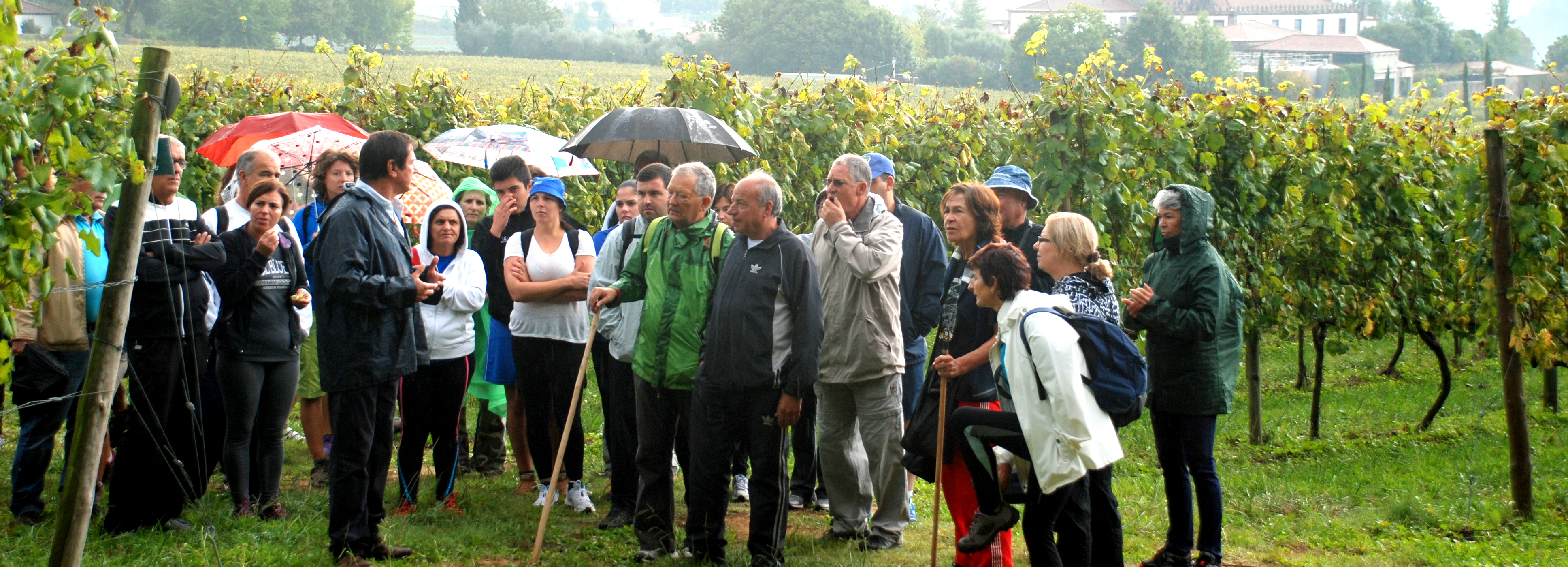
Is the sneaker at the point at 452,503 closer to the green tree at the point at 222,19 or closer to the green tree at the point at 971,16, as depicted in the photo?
the green tree at the point at 222,19

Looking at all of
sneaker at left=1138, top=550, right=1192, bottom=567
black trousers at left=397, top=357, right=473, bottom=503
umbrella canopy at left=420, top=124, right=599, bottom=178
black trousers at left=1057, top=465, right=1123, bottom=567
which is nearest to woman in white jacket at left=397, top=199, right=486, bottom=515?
black trousers at left=397, top=357, right=473, bottom=503

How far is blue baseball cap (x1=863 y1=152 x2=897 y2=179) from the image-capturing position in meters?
5.38

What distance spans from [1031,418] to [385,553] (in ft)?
7.89

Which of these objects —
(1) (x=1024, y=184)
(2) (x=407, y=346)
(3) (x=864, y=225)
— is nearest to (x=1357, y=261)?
(1) (x=1024, y=184)

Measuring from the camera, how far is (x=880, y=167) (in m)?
5.41

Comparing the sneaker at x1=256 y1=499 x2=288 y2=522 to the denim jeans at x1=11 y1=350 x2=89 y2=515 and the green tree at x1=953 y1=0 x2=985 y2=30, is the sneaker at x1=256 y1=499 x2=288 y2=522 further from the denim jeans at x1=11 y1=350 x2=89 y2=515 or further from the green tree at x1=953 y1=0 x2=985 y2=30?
the green tree at x1=953 y1=0 x2=985 y2=30

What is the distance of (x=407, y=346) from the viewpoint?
4055 mm

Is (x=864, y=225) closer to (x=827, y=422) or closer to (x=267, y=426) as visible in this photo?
(x=827, y=422)

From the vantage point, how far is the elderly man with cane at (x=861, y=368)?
4.78 m

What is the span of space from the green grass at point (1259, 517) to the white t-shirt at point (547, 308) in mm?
838

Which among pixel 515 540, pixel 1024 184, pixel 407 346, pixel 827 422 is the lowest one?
pixel 515 540

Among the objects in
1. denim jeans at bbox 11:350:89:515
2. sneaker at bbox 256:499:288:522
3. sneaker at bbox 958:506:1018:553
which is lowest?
sneaker at bbox 256:499:288:522

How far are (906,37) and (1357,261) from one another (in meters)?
50.3

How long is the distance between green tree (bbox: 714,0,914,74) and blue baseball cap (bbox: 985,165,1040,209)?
45.5 metres
